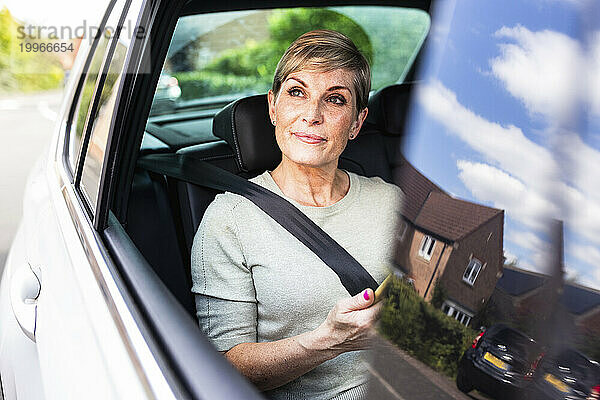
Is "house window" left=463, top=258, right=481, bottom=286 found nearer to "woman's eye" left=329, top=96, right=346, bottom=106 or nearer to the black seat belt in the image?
the black seat belt

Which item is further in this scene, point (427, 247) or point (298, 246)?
point (298, 246)

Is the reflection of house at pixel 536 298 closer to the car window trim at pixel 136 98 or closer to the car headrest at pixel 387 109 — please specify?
the car window trim at pixel 136 98

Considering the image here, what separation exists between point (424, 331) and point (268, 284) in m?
1.02

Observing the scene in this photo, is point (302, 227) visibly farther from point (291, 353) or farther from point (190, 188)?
point (190, 188)

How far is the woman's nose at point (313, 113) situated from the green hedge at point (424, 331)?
1.07 m

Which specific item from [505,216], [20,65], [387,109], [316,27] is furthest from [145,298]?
[20,65]

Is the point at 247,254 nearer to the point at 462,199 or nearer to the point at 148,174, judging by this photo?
the point at 148,174

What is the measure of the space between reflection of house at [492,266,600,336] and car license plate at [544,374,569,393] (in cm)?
5

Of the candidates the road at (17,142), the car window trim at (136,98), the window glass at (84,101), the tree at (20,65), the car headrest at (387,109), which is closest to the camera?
the car window trim at (136,98)

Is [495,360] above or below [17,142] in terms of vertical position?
above

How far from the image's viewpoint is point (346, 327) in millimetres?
1430

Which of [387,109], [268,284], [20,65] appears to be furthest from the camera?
[20,65]

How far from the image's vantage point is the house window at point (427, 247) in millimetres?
695

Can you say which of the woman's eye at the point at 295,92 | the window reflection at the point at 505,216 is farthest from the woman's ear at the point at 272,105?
the window reflection at the point at 505,216
